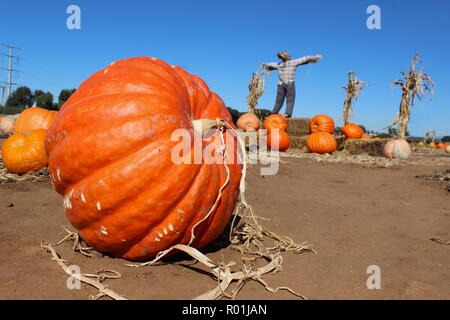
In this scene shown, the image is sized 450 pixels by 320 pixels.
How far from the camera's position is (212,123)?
7.74 ft

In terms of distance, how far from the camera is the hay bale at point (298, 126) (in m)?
13.1

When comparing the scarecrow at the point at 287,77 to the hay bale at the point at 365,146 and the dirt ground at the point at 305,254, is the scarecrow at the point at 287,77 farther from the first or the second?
the dirt ground at the point at 305,254

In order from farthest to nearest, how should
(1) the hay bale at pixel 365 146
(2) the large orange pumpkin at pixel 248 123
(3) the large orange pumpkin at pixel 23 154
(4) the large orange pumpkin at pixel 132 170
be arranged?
1. (2) the large orange pumpkin at pixel 248 123
2. (1) the hay bale at pixel 365 146
3. (3) the large orange pumpkin at pixel 23 154
4. (4) the large orange pumpkin at pixel 132 170

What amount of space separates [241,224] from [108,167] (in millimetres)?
1569

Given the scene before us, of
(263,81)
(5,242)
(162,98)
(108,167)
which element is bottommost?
(5,242)

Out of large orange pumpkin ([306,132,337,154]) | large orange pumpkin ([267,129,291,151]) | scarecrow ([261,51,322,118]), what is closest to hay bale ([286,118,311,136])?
scarecrow ([261,51,322,118])

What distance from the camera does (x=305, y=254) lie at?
8.43ft

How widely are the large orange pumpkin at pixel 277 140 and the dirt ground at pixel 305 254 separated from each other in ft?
20.3

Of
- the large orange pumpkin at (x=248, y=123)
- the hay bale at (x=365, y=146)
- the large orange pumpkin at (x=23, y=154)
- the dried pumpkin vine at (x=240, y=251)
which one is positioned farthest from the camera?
the large orange pumpkin at (x=248, y=123)

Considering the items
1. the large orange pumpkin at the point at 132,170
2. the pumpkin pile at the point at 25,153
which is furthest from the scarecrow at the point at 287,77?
the large orange pumpkin at the point at 132,170

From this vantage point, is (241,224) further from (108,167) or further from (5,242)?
(5,242)

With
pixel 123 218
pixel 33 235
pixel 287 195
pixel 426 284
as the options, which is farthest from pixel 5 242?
pixel 287 195

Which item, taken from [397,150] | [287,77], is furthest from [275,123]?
[397,150]
